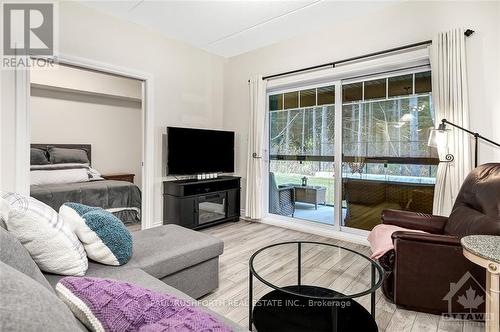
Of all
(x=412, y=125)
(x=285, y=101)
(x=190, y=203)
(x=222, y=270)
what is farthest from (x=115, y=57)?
(x=412, y=125)

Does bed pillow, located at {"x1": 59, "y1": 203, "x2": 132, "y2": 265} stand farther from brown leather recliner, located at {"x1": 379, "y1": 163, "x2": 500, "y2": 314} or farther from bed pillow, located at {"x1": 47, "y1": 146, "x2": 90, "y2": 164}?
bed pillow, located at {"x1": 47, "y1": 146, "x2": 90, "y2": 164}

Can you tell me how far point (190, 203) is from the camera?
365cm

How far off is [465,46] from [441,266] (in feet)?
7.14

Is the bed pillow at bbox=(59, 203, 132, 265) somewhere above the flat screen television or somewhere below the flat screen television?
below

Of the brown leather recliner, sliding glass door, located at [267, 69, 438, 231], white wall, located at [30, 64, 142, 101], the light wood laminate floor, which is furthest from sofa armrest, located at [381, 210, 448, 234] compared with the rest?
white wall, located at [30, 64, 142, 101]

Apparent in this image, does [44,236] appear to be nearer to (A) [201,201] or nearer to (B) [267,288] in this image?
(B) [267,288]

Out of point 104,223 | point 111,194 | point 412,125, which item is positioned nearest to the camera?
point 104,223

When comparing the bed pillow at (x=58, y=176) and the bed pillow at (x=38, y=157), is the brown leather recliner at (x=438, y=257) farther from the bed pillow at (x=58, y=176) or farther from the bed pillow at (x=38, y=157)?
the bed pillow at (x=38, y=157)

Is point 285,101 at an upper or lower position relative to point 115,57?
lower

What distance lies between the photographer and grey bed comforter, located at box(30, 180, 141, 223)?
3479 mm

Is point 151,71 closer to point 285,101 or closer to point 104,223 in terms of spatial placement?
point 285,101

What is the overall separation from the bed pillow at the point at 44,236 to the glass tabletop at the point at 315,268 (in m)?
1.16

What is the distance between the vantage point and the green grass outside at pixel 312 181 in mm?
3711

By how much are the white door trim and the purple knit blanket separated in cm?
250
